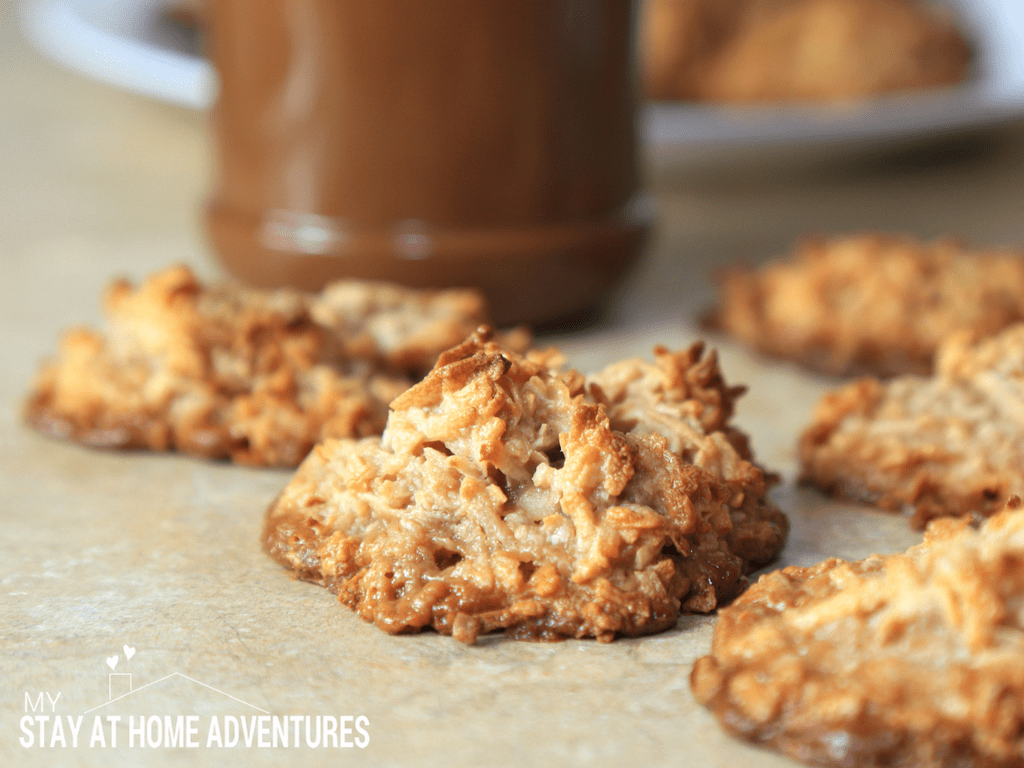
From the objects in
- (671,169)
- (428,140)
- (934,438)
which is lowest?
(671,169)

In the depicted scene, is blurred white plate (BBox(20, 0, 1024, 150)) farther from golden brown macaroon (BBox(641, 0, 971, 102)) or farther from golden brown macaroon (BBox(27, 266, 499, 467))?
golden brown macaroon (BBox(27, 266, 499, 467))

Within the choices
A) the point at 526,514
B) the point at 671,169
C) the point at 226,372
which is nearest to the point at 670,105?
the point at 671,169

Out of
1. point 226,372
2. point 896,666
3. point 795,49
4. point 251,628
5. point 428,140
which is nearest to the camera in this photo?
point 896,666

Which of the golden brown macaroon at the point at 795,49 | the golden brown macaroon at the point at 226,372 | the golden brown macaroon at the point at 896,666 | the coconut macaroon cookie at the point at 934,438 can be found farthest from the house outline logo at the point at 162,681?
the golden brown macaroon at the point at 795,49

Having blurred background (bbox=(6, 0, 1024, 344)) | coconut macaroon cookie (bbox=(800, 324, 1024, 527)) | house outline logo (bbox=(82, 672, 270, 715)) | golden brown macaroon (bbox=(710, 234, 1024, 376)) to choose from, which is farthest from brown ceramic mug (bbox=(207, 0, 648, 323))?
house outline logo (bbox=(82, 672, 270, 715))

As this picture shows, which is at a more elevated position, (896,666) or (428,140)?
(428,140)

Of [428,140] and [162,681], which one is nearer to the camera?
[162,681]

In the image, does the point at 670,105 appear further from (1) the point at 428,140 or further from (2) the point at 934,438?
(2) the point at 934,438
